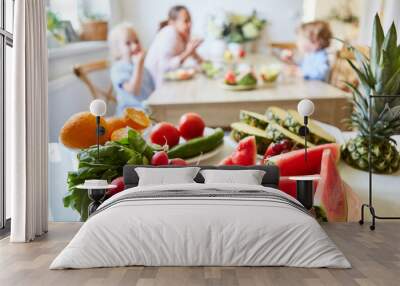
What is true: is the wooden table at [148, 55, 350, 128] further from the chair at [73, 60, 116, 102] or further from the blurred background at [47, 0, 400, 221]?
the chair at [73, 60, 116, 102]

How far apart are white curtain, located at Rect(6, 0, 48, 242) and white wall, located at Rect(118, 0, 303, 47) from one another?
217 cm

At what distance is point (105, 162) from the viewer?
497 centimetres

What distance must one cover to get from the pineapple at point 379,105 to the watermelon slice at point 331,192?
13.1 inches

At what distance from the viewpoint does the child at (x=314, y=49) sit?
6.54 metres

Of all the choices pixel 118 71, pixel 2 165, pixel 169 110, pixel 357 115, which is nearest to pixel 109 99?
pixel 118 71

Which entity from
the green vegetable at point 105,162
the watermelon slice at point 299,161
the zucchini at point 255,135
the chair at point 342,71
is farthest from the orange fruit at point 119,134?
the chair at point 342,71

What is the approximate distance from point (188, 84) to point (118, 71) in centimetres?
80

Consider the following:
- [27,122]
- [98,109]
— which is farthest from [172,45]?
[27,122]

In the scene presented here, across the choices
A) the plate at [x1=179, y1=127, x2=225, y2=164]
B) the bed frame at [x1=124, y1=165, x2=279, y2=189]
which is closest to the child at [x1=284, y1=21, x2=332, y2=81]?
the plate at [x1=179, y1=127, x2=225, y2=164]

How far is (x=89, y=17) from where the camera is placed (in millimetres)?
6699

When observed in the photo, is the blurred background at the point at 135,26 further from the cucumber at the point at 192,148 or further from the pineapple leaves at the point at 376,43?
the cucumber at the point at 192,148

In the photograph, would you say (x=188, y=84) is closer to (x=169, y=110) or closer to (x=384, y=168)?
(x=169, y=110)

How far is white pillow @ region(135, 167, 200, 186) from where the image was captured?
461cm

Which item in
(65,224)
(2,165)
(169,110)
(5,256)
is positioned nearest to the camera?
(5,256)
